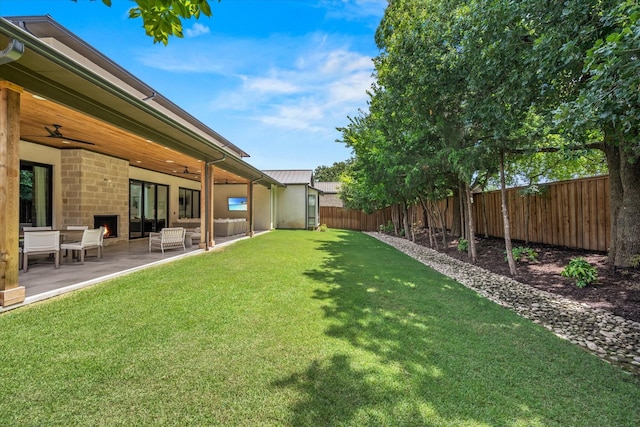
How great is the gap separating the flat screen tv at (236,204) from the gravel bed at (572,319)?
14.4 metres

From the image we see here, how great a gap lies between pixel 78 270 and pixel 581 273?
374 inches

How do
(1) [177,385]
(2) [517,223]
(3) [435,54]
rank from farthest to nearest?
(2) [517,223], (3) [435,54], (1) [177,385]

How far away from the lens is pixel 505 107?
5.65 m

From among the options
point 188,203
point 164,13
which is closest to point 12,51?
point 164,13

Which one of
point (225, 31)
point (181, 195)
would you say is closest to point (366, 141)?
point (225, 31)

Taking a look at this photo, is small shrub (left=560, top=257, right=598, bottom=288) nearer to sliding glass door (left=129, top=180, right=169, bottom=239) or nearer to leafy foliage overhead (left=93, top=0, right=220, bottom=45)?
leafy foliage overhead (left=93, top=0, right=220, bottom=45)

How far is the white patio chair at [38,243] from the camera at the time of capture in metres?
5.76

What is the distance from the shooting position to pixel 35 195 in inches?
321

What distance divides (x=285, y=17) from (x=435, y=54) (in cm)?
407

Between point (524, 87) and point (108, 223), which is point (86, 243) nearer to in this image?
point (108, 223)

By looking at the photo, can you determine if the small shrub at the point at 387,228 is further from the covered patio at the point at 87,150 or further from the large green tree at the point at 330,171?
the large green tree at the point at 330,171

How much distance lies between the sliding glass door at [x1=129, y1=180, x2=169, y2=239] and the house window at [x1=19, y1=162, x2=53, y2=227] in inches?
126

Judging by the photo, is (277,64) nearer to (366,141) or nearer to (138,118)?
(366,141)

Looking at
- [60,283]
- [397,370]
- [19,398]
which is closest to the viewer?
[19,398]
